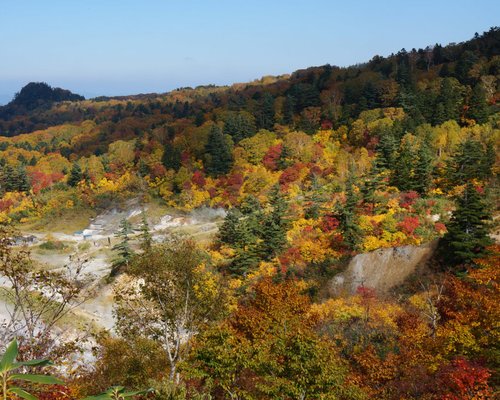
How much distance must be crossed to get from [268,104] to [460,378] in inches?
3004

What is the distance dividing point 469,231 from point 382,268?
7.50 m

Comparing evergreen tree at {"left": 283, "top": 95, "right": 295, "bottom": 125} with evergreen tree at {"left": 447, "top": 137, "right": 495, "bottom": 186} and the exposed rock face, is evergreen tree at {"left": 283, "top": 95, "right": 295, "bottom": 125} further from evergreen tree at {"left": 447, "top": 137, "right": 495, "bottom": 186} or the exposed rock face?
the exposed rock face

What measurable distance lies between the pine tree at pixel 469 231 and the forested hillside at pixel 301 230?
0.38 ft

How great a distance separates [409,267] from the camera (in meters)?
32.4

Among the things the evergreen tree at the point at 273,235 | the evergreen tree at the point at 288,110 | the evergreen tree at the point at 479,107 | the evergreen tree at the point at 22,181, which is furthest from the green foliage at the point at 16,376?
the evergreen tree at the point at 22,181

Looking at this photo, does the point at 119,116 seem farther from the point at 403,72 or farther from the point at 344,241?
the point at 344,241

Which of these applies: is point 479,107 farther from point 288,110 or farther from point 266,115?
point 266,115

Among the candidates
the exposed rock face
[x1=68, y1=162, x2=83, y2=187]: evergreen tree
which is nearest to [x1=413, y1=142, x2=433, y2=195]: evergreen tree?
the exposed rock face

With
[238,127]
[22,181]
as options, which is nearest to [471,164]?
[238,127]

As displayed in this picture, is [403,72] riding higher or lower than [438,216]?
higher

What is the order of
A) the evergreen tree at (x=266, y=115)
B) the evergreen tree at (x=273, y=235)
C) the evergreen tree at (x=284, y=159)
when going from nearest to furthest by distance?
the evergreen tree at (x=273, y=235) < the evergreen tree at (x=284, y=159) < the evergreen tree at (x=266, y=115)

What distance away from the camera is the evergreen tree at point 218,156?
70812 mm

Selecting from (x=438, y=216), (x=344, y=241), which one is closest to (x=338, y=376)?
(x=344, y=241)

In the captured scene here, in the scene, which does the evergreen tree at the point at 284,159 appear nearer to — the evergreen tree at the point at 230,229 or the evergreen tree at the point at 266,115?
the evergreen tree at the point at 266,115
